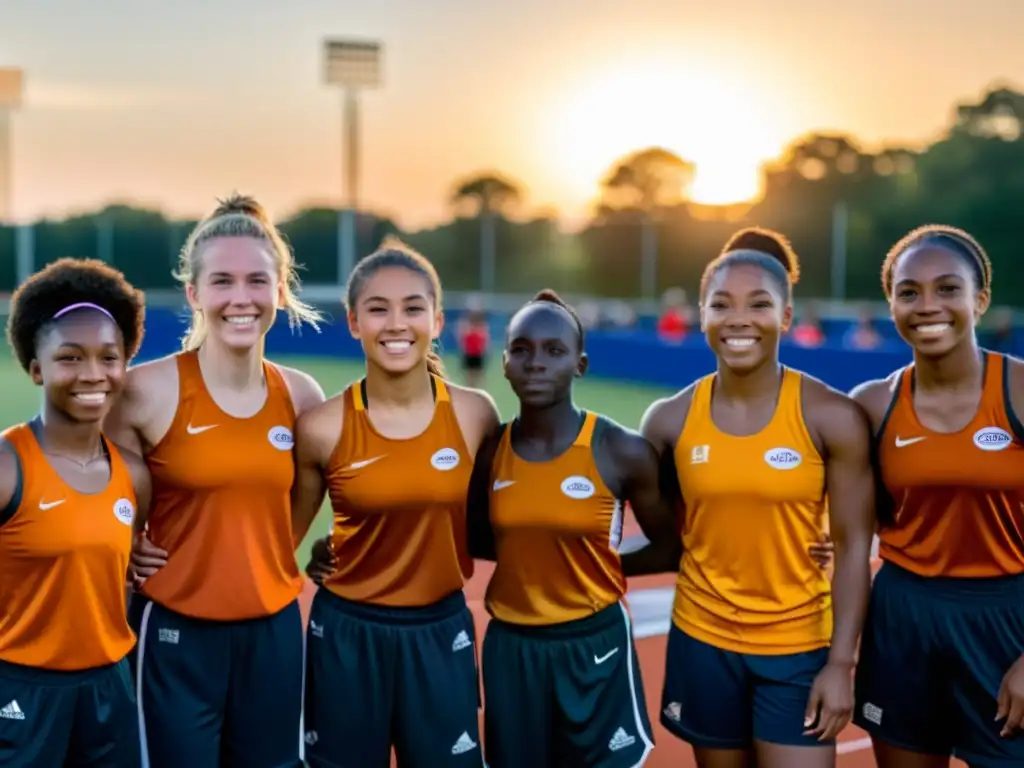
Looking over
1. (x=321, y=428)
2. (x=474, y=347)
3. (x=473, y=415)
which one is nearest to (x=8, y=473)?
(x=321, y=428)

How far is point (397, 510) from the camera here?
3.44m

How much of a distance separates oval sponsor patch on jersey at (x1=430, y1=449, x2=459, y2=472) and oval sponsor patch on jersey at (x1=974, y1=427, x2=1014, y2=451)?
1.59 metres

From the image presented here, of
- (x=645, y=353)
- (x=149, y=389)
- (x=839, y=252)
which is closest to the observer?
(x=149, y=389)

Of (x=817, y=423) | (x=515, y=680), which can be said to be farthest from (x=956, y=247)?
(x=515, y=680)

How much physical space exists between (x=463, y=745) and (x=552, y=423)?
105cm

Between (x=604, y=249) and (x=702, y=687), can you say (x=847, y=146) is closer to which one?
(x=604, y=249)

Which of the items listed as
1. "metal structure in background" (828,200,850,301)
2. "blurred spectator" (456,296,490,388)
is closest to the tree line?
"metal structure in background" (828,200,850,301)

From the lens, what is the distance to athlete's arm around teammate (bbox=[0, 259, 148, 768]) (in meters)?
3.02

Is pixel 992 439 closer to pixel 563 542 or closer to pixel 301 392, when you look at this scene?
pixel 563 542

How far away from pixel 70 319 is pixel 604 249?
86.8 ft

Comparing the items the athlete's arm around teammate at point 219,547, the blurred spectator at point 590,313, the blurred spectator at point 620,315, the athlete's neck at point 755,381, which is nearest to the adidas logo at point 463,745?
the athlete's arm around teammate at point 219,547

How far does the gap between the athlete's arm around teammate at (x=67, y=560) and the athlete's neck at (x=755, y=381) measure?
1867 millimetres

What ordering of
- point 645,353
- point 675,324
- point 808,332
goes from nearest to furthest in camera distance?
point 808,332, point 645,353, point 675,324

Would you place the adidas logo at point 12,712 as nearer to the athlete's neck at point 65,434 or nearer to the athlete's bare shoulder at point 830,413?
the athlete's neck at point 65,434
